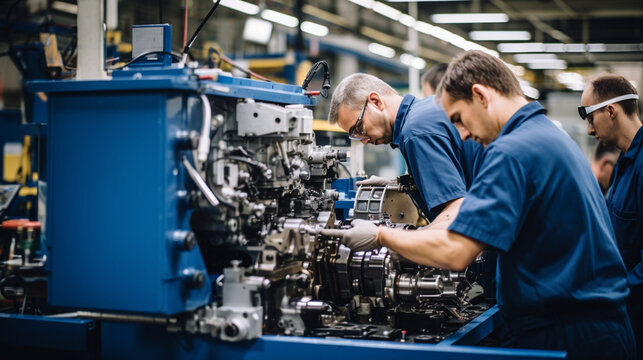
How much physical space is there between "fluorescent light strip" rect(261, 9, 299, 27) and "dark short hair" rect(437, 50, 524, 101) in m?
Answer: 6.39

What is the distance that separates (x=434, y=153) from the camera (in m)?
2.62

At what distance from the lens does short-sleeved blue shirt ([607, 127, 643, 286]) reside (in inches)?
116

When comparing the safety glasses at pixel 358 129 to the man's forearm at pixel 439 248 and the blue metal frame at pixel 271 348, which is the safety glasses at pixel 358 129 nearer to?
the man's forearm at pixel 439 248

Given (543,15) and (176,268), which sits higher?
(543,15)

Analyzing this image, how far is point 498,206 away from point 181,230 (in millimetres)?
925

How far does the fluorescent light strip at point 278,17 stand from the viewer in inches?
331

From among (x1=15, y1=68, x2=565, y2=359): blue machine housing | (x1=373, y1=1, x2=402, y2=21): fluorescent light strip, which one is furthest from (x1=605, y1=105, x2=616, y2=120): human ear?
Answer: (x1=373, y1=1, x2=402, y2=21): fluorescent light strip

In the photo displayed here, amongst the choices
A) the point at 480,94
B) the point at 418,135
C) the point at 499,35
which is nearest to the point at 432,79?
the point at 418,135

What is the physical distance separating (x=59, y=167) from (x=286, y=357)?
909mm

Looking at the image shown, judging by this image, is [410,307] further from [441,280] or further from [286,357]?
[286,357]

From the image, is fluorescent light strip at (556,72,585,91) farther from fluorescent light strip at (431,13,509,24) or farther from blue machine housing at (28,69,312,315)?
blue machine housing at (28,69,312,315)

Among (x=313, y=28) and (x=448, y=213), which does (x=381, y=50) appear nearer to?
(x=313, y=28)

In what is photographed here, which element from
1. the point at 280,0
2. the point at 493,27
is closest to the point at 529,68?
the point at 493,27

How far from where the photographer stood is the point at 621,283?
210cm
